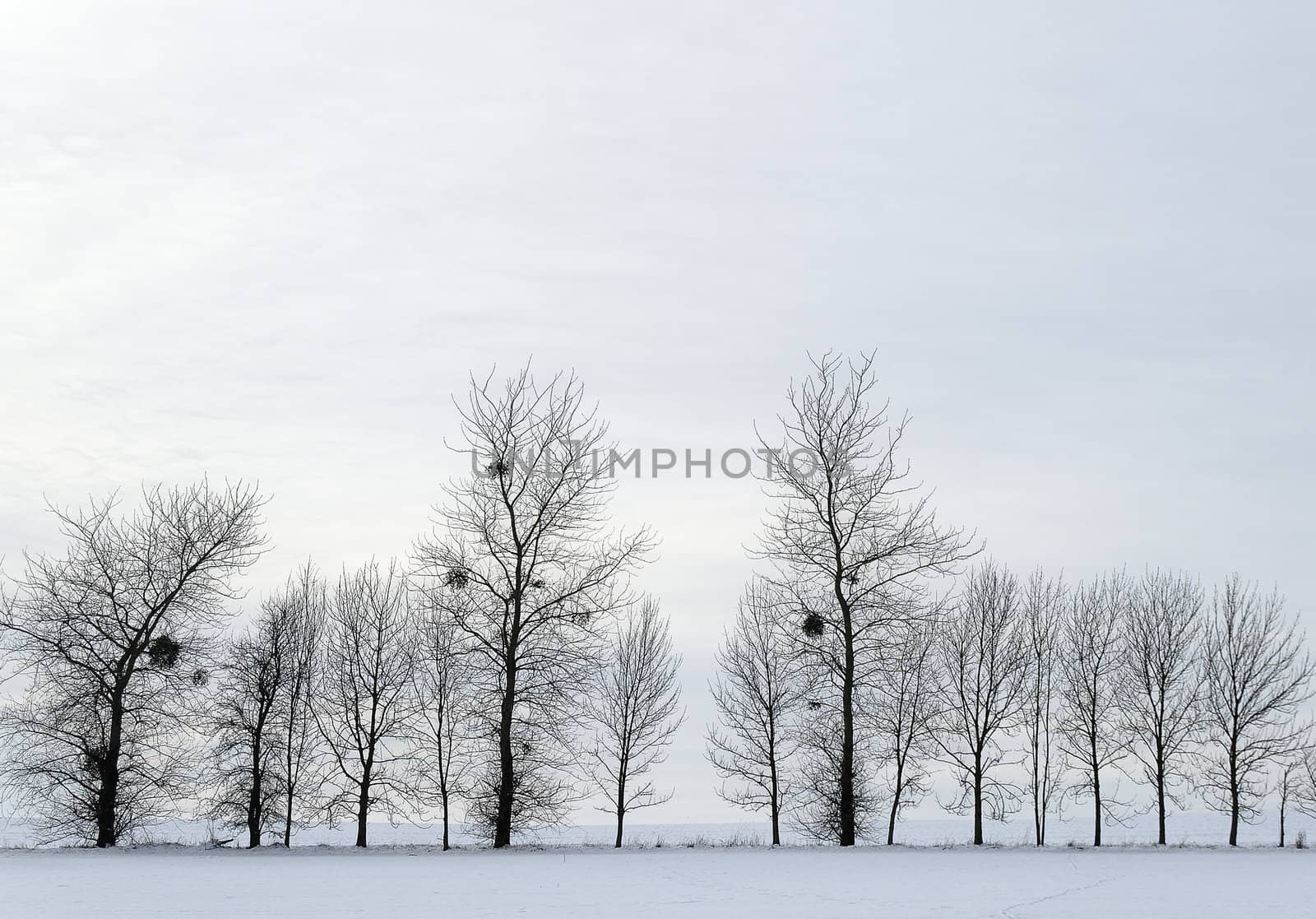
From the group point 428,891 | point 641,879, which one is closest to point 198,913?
point 428,891

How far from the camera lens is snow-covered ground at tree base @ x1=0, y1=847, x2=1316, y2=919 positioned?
52.7 feet

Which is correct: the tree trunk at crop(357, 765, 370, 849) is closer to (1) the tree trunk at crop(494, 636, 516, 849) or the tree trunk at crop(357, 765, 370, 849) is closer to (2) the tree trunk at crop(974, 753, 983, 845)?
(1) the tree trunk at crop(494, 636, 516, 849)

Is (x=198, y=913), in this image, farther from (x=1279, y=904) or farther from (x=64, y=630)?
(x=64, y=630)

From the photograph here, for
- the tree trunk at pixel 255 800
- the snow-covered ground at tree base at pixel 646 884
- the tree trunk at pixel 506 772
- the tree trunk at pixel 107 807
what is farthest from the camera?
the tree trunk at pixel 255 800

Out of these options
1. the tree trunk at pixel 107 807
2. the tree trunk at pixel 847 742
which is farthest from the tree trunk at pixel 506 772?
the tree trunk at pixel 107 807

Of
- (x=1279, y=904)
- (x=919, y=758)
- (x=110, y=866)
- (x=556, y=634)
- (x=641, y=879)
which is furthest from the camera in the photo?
(x=919, y=758)

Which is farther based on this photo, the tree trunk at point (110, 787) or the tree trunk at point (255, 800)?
the tree trunk at point (255, 800)

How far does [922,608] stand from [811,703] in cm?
439

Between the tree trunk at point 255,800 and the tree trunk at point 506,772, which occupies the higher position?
the tree trunk at point 506,772

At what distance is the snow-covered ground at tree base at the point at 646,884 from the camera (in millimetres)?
16062

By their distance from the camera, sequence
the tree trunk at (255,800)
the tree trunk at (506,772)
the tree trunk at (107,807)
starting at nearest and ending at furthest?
the tree trunk at (506,772), the tree trunk at (107,807), the tree trunk at (255,800)

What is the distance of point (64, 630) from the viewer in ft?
104

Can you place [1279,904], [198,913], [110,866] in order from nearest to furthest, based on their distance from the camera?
[198,913] → [1279,904] → [110,866]

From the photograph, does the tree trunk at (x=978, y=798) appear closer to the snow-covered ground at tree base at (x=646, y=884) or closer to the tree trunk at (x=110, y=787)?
the snow-covered ground at tree base at (x=646, y=884)
